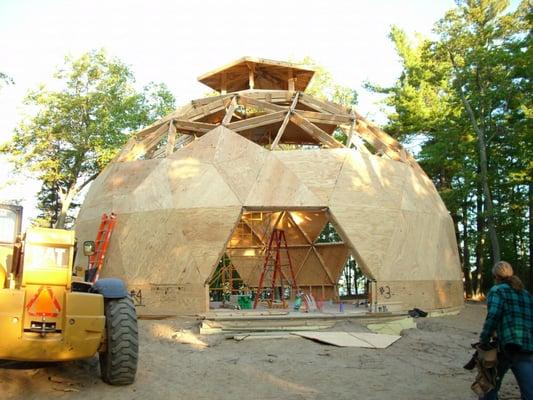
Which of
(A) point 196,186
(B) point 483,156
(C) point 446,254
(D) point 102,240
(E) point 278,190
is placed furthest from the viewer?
(B) point 483,156

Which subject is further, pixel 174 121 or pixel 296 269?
pixel 296 269

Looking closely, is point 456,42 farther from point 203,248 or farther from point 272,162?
point 203,248

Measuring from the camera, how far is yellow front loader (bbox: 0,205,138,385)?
18.4 ft

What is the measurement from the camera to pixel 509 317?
16.1 feet

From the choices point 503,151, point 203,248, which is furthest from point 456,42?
point 203,248

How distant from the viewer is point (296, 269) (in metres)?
22.3

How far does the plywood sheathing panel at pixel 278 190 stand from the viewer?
518 inches

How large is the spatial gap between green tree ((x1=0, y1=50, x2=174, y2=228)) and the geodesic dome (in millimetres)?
13824

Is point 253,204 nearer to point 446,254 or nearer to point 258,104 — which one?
point 258,104

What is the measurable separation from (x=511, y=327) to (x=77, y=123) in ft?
95.8

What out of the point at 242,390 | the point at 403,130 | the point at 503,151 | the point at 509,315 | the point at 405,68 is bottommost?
the point at 242,390

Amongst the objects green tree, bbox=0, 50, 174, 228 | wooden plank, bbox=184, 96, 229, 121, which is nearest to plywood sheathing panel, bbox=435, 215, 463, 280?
wooden plank, bbox=184, 96, 229, 121

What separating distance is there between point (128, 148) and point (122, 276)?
5.11 meters

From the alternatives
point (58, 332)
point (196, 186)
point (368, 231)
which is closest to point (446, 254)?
point (368, 231)
